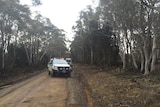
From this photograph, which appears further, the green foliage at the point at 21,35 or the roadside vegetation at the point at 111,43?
the green foliage at the point at 21,35

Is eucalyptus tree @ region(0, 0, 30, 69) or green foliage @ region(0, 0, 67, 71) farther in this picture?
green foliage @ region(0, 0, 67, 71)

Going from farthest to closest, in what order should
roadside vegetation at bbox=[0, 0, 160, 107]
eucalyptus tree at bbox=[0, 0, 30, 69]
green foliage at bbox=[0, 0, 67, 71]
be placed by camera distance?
green foliage at bbox=[0, 0, 67, 71] < eucalyptus tree at bbox=[0, 0, 30, 69] < roadside vegetation at bbox=[0, 0, 160, 107]

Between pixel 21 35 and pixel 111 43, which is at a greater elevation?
pixel 21 35

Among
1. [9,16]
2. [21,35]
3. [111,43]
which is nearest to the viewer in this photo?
[9,16]

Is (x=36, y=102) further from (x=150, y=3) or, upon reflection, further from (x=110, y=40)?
(x=110, y=40)

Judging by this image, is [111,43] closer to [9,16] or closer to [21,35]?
[21,35]

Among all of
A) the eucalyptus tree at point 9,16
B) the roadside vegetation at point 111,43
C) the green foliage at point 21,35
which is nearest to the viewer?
the roadside vegetation at point 111,43

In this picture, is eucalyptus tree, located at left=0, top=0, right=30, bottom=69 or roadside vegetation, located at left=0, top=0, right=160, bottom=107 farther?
eucalyptus tree, located at left=0, top=0, right=30, bottom=69

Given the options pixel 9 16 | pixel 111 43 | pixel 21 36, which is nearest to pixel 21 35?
pixel 21 36

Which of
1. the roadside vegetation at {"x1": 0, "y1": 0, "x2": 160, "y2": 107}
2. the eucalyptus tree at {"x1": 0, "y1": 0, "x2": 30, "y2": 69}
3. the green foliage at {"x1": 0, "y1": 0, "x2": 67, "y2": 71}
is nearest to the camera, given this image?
the roadside vegetation at {"x1": 0, "y1": 0, "x2": 160, "y2": 107}

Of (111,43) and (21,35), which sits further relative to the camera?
(21,35)

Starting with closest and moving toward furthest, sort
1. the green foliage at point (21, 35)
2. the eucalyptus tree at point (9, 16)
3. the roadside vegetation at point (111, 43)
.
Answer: the roadside vegetation at point (111, 43)
the eucalyptus tree at point (9, 16)
the green foliage at point (21, 35)

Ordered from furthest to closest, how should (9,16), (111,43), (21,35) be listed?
(21,35), (111,43), (9,16)

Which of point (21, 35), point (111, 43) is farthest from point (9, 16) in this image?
point (111, 43)
